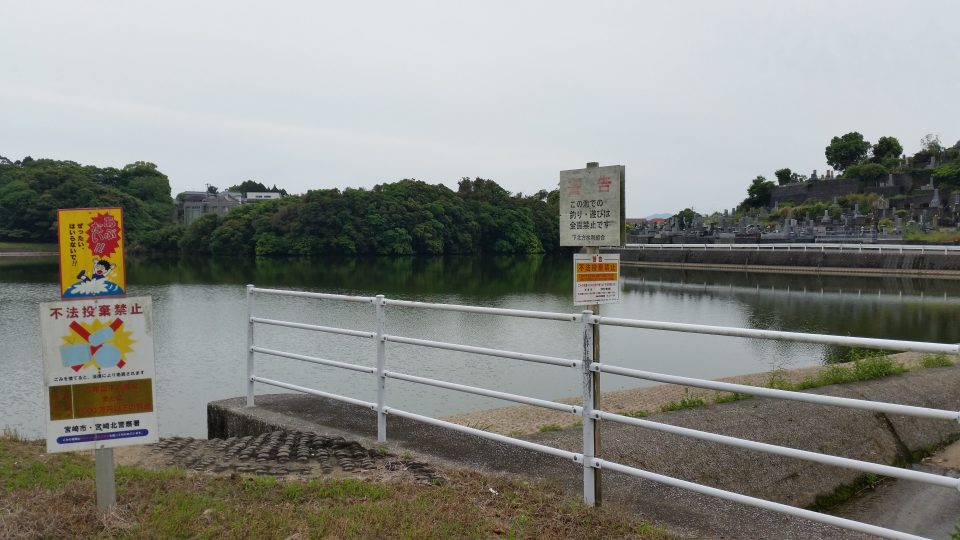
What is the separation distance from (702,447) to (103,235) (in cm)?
381

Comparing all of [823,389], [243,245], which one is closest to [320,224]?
[243,245]

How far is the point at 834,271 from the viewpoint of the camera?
38406 mm

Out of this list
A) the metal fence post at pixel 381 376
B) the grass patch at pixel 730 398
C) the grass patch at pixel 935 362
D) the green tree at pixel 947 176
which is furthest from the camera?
the green tree at pixel 947 176

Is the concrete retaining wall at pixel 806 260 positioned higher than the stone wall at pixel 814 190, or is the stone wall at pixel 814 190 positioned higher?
the stone wall at pixel 814 190

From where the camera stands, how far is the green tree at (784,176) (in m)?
69.8

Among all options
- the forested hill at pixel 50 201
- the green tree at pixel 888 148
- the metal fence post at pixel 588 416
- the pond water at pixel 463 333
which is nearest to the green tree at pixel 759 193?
the green tree at pixel 888 148

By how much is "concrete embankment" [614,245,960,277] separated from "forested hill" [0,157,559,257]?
25133 mm

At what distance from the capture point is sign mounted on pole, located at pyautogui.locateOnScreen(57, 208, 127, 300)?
3541mm

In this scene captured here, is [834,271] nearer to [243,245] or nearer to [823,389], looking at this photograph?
[823,389]

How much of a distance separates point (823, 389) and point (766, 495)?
9.47ft

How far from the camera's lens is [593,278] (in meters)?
3.75

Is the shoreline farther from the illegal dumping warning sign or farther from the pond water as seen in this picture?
the illegal dumping warning sign

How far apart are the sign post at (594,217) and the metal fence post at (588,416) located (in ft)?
0.06

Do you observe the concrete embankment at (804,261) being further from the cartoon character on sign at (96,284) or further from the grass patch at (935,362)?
the cartoon character on sign at (96,284)
